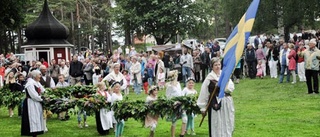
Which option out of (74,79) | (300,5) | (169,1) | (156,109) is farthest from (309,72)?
(169,1)

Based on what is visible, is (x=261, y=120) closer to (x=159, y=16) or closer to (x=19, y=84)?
(x=19, y=84)

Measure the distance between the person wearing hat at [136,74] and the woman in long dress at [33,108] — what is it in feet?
35.1

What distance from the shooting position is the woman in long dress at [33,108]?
13.0m

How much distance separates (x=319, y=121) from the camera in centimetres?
1347

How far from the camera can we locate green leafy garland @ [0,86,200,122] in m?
11.4

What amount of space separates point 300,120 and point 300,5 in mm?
23720

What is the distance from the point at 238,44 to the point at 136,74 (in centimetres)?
1590

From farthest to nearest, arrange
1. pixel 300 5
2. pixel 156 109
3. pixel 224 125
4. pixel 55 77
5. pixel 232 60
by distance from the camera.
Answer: pixel 300 5 < pixel 55 77 < pixel 156 109 < pixel 224 125 < pixel 232 60

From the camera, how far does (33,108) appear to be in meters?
13.2

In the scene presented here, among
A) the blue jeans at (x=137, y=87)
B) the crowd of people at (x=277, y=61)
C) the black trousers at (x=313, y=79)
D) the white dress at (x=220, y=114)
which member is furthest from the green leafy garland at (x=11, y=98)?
the crowd of people at (x=277, y=61)

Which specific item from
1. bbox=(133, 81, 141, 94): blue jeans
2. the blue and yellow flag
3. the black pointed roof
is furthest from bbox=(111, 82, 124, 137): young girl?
the black pointed roof

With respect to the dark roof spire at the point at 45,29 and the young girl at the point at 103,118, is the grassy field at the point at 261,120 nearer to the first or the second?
the young girl at the point at 103,118

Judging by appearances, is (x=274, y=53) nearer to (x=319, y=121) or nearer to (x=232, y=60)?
(x=319, y=121)

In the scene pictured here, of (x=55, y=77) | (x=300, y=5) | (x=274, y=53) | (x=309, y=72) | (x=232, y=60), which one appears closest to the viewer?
(x=232, y=60)
